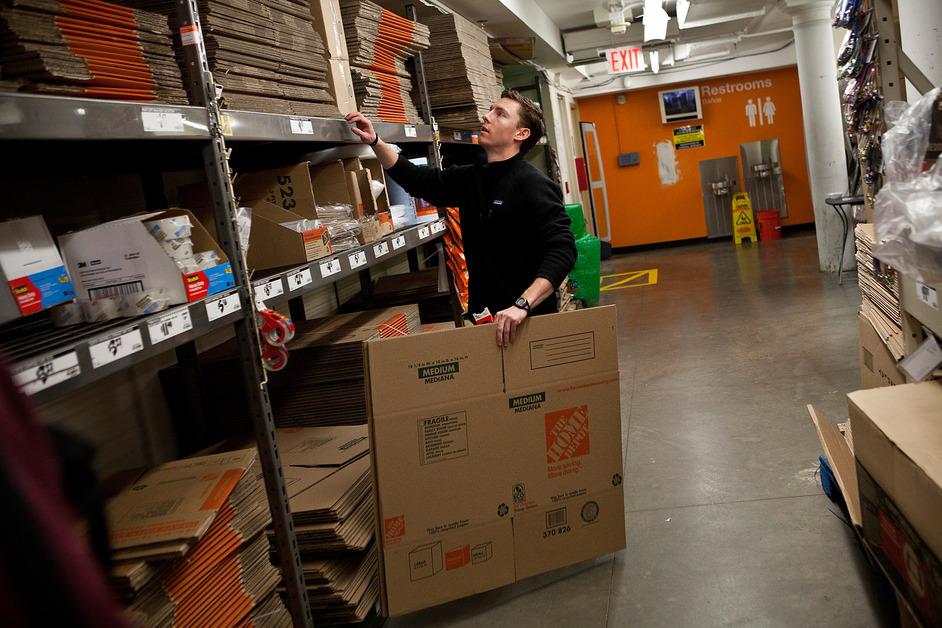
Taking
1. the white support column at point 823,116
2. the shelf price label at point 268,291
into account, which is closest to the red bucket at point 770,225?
the white support column at point 823,116

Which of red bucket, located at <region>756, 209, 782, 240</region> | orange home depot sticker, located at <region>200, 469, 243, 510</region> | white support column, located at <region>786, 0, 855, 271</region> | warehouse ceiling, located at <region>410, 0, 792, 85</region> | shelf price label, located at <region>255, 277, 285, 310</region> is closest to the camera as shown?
orange home depot sticker, located at <region>200, 469, 243, 510</region>

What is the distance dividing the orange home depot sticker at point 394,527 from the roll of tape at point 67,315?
→ 3.45 ft

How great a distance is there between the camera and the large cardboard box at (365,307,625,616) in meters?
2.37

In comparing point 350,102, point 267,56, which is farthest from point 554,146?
point 267,56

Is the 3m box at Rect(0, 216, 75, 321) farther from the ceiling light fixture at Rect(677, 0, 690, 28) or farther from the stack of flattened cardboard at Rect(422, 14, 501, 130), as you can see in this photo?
the ceiling light fixture at Rect(677, 0, 690, 28)

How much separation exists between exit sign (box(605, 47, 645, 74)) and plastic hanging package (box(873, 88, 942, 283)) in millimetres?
6556

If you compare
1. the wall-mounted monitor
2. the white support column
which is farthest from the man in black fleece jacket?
the wall-mounted monitor

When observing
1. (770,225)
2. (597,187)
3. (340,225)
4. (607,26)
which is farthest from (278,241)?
(597,187)

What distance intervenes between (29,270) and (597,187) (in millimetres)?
12081

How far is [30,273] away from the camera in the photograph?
168 cm

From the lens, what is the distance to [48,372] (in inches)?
56.4

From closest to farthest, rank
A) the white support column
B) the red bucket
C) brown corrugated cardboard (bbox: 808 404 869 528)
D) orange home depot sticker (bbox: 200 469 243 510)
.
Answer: orange home depot sticker (bbox: 200 469 243 510), brown corrugated cardboard (bbox: 808 404 869 528), the white support column, the red bucket

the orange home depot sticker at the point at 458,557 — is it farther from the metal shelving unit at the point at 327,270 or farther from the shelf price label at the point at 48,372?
the shelf price label at the point at 48,372

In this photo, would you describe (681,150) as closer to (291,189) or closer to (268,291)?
(291,189)
